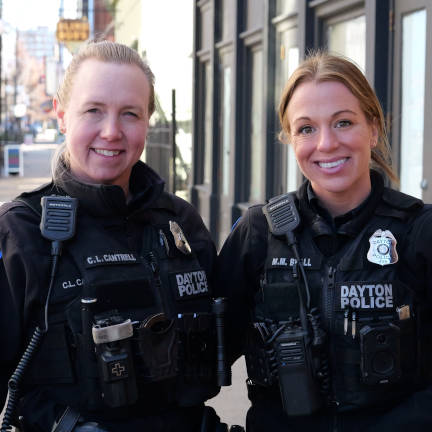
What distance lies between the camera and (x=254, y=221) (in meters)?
3.08

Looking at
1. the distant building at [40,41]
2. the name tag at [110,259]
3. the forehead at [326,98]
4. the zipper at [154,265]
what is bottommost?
the zipper at [154,265]

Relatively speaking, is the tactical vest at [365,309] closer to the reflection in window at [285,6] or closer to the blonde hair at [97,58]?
the blonde hair at [97,58]

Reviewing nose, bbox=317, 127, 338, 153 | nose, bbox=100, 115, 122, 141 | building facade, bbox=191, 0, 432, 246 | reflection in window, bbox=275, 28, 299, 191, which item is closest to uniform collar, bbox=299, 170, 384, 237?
nose, bbox=317, 127, 338, 153

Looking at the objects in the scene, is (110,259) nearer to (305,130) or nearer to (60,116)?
(60,116)

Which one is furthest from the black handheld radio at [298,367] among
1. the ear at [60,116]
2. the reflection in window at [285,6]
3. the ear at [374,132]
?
the reflection in window at [285,6]

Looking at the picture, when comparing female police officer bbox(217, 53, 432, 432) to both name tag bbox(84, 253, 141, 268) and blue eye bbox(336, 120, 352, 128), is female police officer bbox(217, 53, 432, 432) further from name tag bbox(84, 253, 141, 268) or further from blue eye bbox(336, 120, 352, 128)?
name tag bbox(84, 253, 141, 268)

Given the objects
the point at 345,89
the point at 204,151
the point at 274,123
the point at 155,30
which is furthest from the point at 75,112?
the point at 155,30

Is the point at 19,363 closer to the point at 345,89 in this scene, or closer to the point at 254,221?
the point at 254,221

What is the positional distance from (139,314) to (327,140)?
2.84ft

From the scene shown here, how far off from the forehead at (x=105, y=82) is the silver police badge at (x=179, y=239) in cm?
48

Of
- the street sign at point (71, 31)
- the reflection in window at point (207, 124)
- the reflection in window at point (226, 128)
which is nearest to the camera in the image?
the reflection in window at point (226, 128)

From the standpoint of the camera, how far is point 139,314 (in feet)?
9.32

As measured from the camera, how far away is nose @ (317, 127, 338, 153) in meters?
2.85

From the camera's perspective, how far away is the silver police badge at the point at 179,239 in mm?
3037
